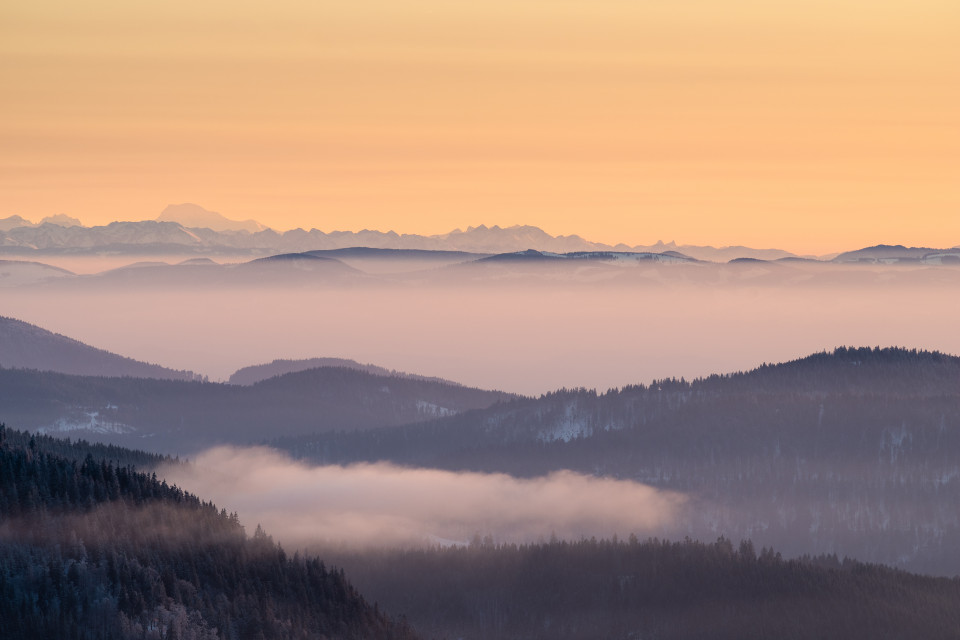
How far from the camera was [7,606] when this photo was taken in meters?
199

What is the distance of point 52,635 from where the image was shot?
646ft

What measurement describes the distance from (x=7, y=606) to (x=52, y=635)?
692cm
